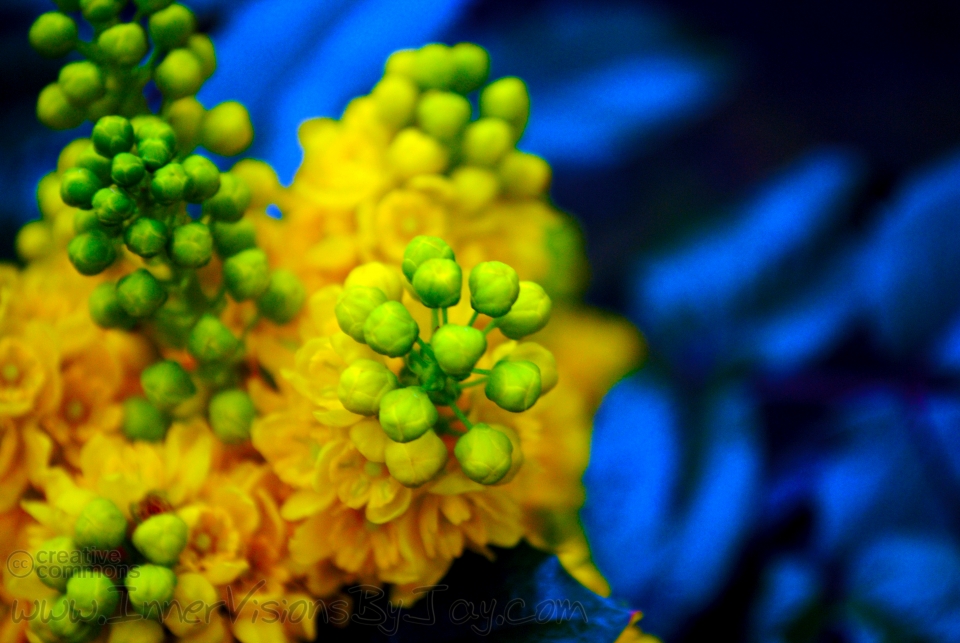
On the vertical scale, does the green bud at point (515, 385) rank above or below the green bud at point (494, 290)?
below

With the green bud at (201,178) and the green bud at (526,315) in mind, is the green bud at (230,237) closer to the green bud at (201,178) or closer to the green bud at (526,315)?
the green bud at (201,178)

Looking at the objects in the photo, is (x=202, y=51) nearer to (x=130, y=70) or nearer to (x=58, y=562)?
(x=130, y=70)

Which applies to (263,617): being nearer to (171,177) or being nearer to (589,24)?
(171,177)

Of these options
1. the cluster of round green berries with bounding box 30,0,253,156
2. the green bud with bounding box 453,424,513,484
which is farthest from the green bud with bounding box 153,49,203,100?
the green bud with bounding box 453,424,513,484

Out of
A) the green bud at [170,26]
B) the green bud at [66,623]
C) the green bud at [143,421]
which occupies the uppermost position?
the green bud at [170,26]

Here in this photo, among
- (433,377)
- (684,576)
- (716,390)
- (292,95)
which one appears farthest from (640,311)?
(433,377)

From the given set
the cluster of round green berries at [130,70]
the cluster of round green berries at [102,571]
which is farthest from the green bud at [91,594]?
the cluster of round green berries at [130,70]
